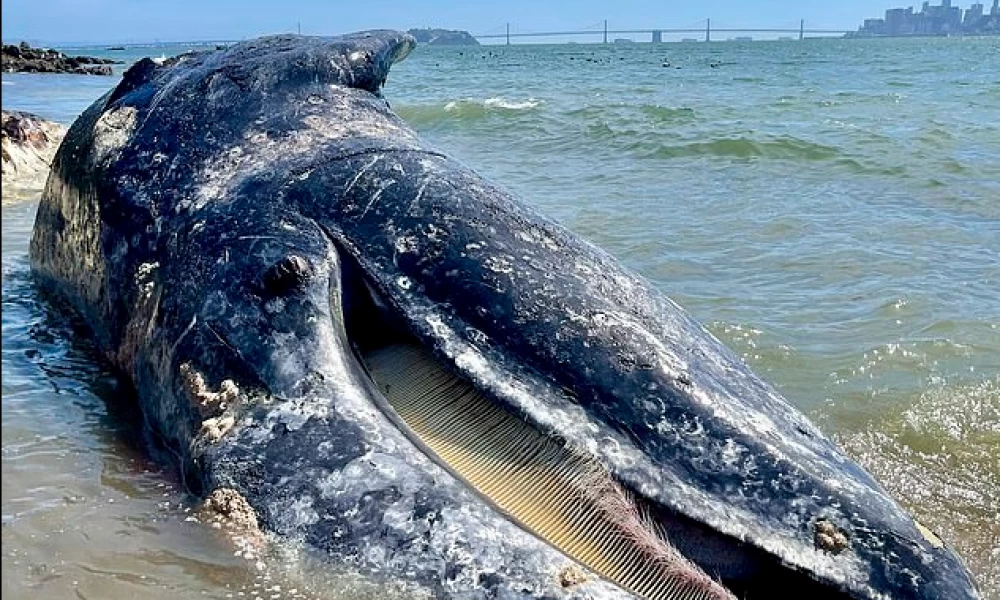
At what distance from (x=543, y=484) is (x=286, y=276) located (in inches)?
41.7

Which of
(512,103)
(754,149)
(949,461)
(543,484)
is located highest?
(543,484)

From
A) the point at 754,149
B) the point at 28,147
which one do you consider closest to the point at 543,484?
the point at 28,147

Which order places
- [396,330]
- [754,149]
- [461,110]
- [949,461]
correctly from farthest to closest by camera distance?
[461,110]
[754,149]
[949,461]
[396,330]

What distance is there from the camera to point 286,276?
3.09 m

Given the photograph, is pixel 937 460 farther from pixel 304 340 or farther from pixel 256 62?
pixel 256 62

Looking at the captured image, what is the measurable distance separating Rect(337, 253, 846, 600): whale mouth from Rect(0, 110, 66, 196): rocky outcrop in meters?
6.53

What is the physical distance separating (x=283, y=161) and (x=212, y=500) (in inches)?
52.1

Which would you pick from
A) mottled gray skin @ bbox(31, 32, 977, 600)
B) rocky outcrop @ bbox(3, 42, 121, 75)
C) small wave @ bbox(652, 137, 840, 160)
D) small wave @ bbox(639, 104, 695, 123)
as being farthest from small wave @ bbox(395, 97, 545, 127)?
rocky outcrop @ bbox(3, 42, 121, 75)

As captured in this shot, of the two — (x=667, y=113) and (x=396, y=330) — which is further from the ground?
(x=396, y=330)

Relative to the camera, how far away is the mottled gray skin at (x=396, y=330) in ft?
8.00

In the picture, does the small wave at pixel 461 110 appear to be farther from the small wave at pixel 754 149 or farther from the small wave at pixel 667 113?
the small wave at pixel 754 149

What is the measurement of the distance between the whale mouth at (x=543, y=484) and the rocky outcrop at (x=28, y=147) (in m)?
6.53

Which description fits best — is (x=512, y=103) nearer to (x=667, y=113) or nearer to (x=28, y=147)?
(x=667, y=113)

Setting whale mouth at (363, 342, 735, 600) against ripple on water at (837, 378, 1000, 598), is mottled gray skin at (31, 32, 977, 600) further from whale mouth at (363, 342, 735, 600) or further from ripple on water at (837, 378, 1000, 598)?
ripple on water at (837, 378, 1000, 598)
